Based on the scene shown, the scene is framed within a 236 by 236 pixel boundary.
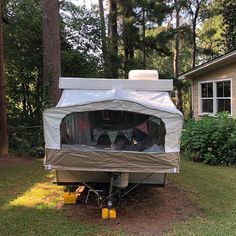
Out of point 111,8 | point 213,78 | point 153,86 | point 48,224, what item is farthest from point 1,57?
point 111,8

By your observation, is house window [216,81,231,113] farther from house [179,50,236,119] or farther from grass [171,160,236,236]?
grass [171,160,236,236]

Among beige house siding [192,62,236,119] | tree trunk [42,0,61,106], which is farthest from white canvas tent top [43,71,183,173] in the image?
beige house siding [192,62,236,119]

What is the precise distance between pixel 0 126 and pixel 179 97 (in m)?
14.0

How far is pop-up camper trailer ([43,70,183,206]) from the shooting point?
5.37 m

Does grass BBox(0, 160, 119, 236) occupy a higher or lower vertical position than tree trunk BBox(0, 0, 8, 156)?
lower

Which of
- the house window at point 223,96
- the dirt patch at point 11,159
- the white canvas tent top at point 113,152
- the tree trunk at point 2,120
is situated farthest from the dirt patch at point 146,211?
the house window at point 223,96

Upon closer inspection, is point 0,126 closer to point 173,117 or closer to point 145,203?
point 145,203

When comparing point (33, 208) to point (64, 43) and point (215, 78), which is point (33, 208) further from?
point (215, 78)

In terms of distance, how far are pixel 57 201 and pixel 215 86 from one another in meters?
9.62

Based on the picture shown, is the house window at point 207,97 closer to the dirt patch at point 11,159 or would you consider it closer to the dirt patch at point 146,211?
the dirt patch at point 11,159

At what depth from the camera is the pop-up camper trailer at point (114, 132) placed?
5.37 m

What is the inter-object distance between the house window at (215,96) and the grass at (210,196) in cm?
407

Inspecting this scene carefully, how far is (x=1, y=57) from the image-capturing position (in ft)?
34.6

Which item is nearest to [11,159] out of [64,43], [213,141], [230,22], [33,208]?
[33,208]
